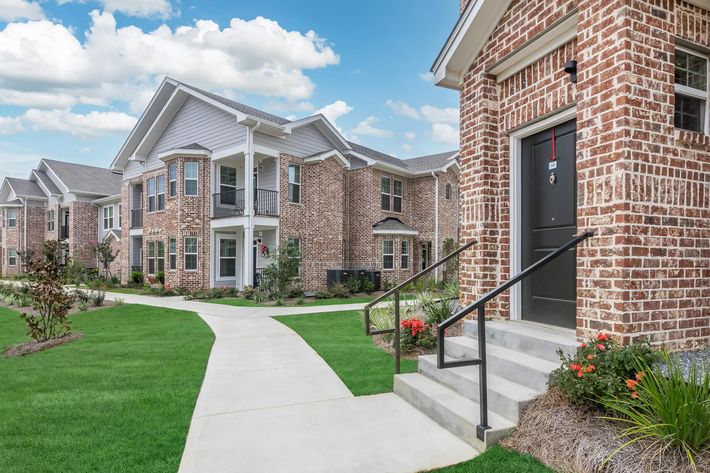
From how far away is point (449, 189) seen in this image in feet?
78.1

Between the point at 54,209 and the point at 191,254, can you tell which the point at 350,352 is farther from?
the point at 54,209

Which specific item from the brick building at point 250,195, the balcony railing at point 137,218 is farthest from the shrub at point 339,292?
the balcony railing at point 137,218

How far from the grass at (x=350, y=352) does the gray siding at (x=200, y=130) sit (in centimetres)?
938

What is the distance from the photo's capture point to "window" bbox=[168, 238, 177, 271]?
18.8 m

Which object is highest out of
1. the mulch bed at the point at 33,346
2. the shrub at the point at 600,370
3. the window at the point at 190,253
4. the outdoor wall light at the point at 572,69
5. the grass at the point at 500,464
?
the outdoor wall light at the point at 572,69

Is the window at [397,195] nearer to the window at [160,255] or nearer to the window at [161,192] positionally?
the window at [161,192]

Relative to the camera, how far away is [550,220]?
190 inches

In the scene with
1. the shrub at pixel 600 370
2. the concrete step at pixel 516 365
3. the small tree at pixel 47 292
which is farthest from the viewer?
the small tree at pixel 47 292

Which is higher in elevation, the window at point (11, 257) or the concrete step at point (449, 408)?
the window at point (11, 257)

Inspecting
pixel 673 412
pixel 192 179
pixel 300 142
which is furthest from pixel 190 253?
pixel 673 412

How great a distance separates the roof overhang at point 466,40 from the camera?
17.1 feet

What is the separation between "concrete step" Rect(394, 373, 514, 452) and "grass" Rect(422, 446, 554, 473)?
16 cm

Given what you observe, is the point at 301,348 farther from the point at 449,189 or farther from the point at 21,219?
the point at 21,219

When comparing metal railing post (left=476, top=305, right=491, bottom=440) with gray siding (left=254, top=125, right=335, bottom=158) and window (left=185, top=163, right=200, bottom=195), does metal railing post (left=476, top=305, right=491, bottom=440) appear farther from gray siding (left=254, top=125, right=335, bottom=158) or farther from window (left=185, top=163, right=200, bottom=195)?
window (left=185, top=163, right=200, bottom=195)
